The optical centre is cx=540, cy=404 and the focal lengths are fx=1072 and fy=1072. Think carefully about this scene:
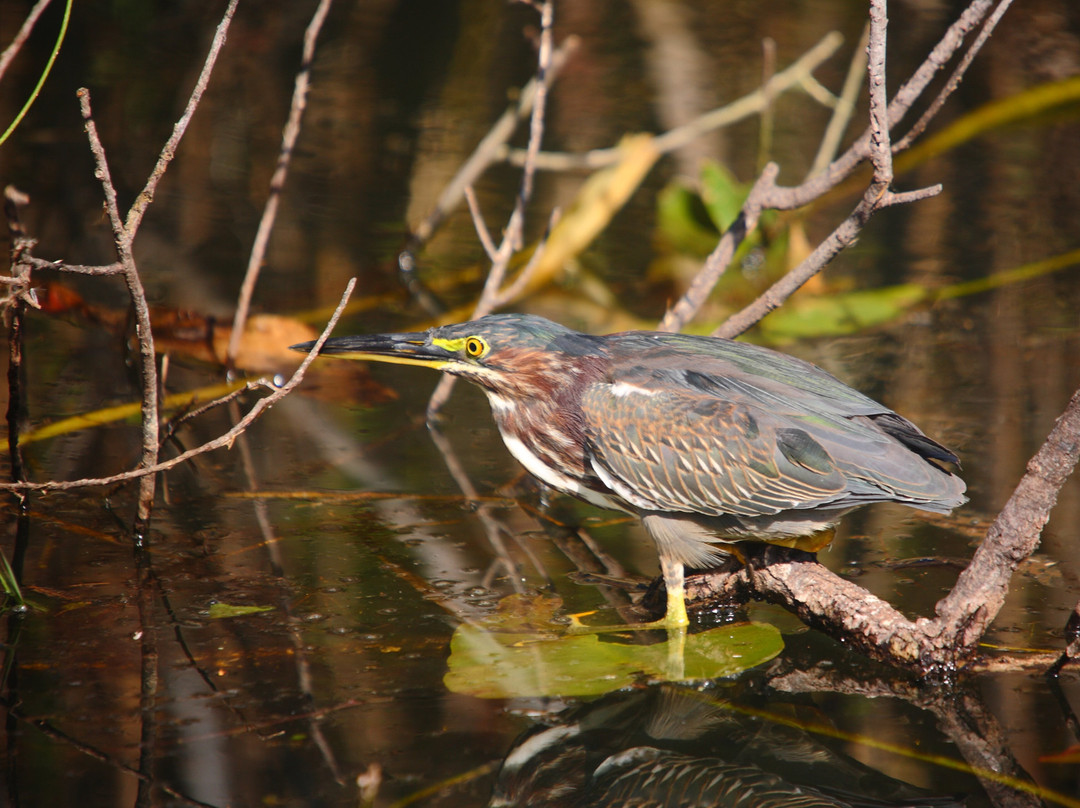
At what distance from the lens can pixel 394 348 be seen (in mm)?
3445

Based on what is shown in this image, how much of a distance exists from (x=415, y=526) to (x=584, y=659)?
3.36ft

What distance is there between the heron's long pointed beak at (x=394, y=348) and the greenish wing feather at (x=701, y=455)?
1.68ft

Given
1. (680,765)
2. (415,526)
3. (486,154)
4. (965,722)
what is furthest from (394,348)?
(486,154)

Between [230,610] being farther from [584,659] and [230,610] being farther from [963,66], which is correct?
[963,66]

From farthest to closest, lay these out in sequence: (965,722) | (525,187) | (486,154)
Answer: (486,154), (525,187), (965,722)

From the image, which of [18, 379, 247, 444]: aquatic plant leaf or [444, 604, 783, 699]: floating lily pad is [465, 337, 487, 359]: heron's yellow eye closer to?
[444, 604, 783, 699]: floating lily pad

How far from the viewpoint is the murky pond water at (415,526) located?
2.58m

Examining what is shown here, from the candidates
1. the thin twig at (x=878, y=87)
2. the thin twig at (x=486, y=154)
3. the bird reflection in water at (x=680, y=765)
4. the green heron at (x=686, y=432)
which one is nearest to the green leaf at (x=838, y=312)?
the thin twig at (x=486, y=154)

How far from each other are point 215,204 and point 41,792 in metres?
5.02

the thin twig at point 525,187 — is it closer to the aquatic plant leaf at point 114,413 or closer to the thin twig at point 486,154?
the thin twig at point 486,154

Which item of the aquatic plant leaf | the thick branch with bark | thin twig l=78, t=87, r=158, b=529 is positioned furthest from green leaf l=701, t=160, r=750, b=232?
thin twig l=78, t=87, r=158, b=529

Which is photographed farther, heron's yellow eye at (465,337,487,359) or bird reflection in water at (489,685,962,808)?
heron's yellow eye at (465,337,487,359)

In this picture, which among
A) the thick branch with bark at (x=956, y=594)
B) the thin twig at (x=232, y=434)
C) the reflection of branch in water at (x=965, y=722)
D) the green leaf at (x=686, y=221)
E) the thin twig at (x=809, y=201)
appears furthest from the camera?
the green leaf at (x=686, y=221)

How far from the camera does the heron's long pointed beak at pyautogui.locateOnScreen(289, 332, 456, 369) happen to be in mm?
3432
